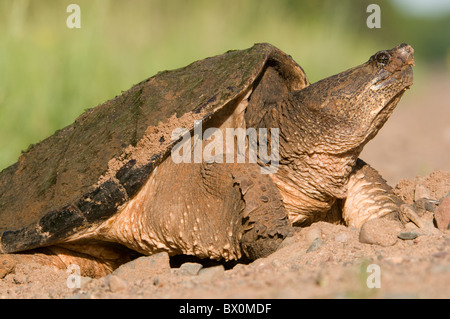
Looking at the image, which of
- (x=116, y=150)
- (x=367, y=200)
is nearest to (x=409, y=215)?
(x=367, y=200)

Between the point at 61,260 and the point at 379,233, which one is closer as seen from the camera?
the point at 379,233

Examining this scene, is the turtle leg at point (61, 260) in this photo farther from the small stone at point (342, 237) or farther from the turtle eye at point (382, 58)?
the turtle eye at point (382, 58)

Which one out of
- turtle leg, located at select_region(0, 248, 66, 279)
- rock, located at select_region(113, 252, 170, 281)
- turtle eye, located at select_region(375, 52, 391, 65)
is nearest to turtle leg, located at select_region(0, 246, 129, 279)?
turtle leg, located at select_region(0, 248, 66, 279)

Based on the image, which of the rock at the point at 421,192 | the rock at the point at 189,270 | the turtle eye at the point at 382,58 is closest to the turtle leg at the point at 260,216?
the rock at the point at 189,270

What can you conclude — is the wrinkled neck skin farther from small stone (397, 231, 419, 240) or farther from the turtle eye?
small stone (397, 231, 419, 240)

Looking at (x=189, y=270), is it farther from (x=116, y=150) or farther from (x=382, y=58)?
(x=382, y=58)
